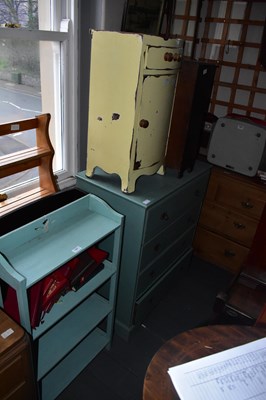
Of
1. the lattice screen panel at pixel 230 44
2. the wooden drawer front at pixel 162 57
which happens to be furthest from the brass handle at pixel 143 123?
the lattice screen panel at pixel 230 44

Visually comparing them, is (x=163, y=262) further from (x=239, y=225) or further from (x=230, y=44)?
(x=230, y=44)

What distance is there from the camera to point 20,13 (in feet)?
4.91

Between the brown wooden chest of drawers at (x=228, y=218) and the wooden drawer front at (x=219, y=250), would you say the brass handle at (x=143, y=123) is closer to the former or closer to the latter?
the brown wooden chest of drawers at (x=228, y=218)

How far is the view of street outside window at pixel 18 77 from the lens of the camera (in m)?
1.49

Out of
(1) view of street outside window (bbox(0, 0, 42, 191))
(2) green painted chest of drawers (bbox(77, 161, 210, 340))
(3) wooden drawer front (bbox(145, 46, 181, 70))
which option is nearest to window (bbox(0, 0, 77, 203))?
(1) view of street outside window (bbox(0, 0, 42, 191))

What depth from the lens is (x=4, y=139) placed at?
67.6 inches

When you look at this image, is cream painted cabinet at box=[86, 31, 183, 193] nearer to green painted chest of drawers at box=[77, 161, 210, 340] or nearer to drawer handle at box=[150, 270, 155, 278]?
green painted chest of drawers at box=[77, 161, 210, 340]

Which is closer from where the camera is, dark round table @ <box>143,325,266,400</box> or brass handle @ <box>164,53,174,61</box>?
dark round table @ <box>143,325,266,400</box>

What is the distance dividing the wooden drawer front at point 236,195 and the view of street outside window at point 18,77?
1180 mm

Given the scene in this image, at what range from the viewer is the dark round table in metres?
0.91

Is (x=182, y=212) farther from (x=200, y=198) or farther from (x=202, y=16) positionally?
Result: (x=202, y=16)

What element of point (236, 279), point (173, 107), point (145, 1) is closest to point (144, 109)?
point (173, 107)

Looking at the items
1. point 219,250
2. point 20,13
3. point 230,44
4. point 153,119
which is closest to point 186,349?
point 153,119

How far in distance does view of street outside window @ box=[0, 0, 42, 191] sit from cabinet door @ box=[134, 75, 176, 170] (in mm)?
688
